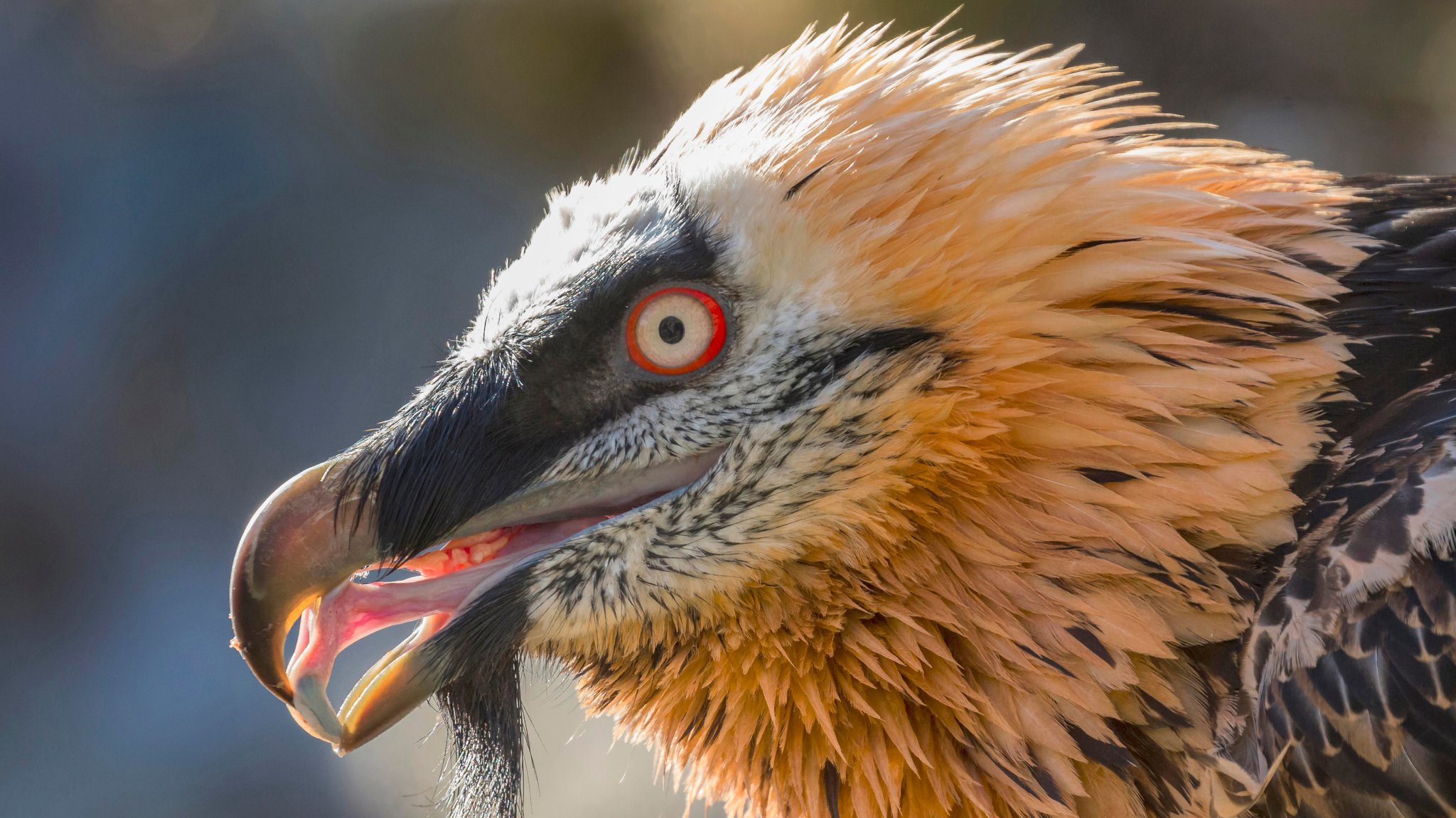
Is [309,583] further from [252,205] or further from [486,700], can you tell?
[252,205]

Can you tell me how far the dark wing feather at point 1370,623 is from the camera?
163cm

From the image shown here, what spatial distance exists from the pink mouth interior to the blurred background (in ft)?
15.9

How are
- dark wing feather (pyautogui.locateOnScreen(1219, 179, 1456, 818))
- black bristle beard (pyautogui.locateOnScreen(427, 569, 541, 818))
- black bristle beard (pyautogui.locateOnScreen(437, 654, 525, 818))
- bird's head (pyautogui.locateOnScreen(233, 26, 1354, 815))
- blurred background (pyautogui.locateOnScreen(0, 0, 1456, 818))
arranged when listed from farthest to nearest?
blurred background (pyautogui.locateOnScreen(0, 0, 1456, 818)) < black bristle beard (pyautogui.locateOnScreen(437, 654, 525, 818)) < black bristle beard (pyautogui.locateOnScreen(427, 569, 541, 818)) < bird's head (pyautogui.locateOnScreen(233, 26, 1354, 815)) < dark wing feather (pyautogui.locateOnScreen(1219, 179, 1456, 818))

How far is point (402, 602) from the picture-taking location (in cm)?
214

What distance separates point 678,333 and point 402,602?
2.46 ft

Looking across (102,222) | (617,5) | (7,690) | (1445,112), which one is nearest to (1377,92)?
(1445,112)

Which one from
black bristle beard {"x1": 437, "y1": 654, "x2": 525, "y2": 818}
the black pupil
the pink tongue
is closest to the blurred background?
black bristle beard {"x1": 437, "y1": 654, "x2": 525, "y2": 818}

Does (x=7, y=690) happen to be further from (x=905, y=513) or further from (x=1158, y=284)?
(x=1158, y=284)

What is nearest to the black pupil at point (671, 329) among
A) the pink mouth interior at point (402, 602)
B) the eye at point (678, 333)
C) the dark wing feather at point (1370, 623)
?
the eye at point (678, 333)

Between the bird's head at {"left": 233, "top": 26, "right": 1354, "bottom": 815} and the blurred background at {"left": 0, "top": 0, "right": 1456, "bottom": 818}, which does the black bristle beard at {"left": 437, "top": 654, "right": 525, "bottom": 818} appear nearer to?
the bird's head at {"left": 233, "top": 26, "right": 1354, "bottom": 815}

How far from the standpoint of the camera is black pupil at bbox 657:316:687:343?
210cm

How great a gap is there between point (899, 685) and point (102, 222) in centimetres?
709

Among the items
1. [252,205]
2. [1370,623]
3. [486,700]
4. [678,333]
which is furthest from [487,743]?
[252,205]

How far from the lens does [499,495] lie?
207cm
